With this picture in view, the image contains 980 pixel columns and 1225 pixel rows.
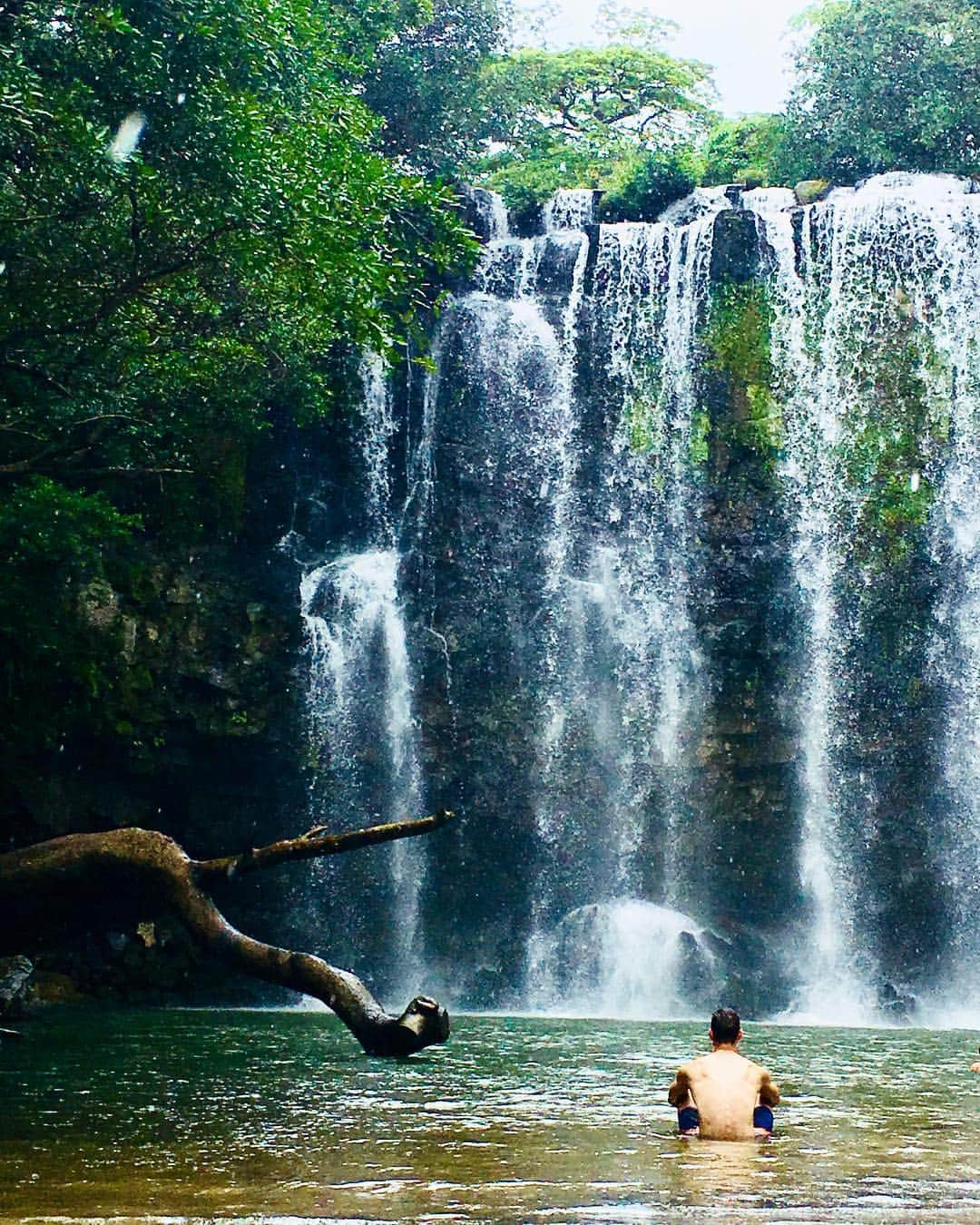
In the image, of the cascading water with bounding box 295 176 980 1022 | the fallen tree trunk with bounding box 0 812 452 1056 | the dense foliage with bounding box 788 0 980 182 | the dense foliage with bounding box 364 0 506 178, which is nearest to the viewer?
the fallen tree trunk with bounding box 0 812 452 1056

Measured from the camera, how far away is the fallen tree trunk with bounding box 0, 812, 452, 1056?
9688 mm

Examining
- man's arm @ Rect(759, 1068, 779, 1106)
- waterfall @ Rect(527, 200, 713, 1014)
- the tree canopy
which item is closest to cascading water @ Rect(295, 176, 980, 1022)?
waterfall @ Rect(527, 200, 713, 1014)

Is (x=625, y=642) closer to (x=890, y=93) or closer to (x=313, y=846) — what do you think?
(x=890, y=93)

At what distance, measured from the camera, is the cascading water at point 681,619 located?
821 inches

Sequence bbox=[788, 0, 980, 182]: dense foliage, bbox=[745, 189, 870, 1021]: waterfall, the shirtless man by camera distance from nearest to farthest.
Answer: the shirtless man < bbox=[745, 189, 870, 1021]: waterfall < bbox=[788, 0, 980, 182]: dense foliage

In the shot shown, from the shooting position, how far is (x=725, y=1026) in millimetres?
7586

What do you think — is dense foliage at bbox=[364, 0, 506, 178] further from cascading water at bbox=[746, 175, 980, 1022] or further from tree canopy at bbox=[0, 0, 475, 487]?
tree canopy at bbox=[0, 0, 475, 487]

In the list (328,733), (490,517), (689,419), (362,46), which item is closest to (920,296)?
(689,419)

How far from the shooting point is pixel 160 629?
20578 mm

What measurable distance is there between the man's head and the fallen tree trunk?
2271mm

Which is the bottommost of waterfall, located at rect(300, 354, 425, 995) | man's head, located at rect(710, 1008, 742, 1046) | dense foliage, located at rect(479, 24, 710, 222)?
man's head, located at rect(710, 1008, 742, 1046)

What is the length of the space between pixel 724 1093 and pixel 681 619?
49.4 feet

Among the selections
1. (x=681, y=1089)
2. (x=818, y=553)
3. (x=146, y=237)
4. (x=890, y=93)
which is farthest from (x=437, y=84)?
(x=681, y=1089)

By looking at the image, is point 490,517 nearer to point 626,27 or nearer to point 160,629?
point 160,629
